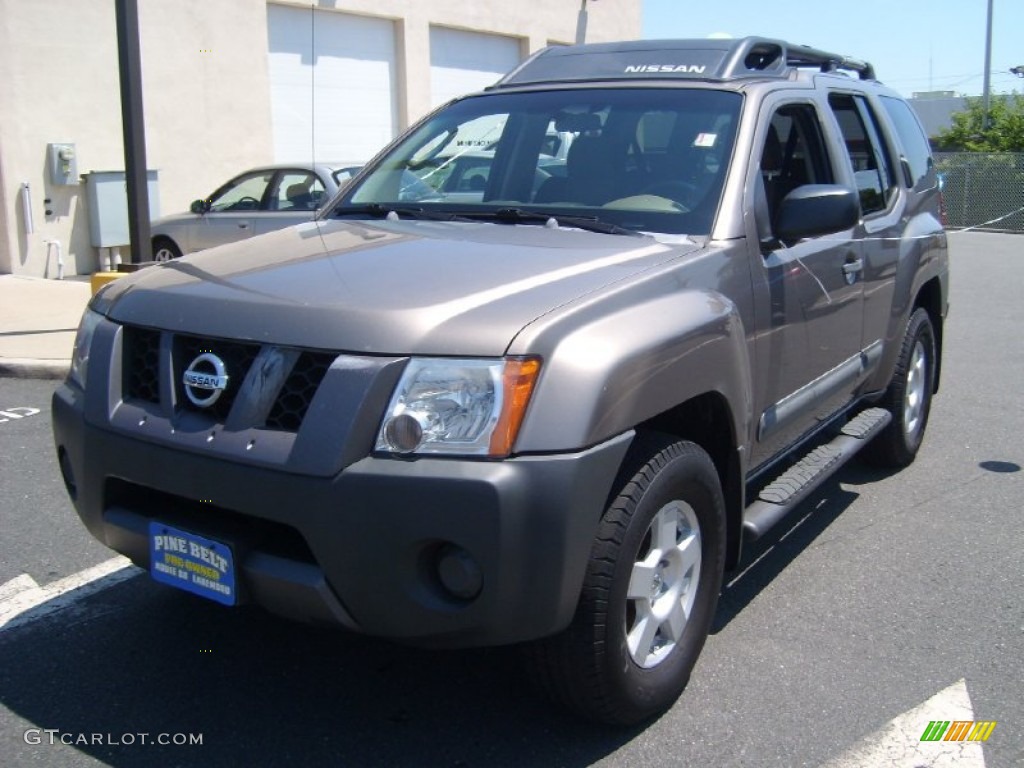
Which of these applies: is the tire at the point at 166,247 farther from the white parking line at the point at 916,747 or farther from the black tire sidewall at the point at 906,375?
the white parking line at the point at 916,747

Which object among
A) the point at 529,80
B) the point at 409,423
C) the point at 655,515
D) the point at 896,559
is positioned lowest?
the point at 896,559

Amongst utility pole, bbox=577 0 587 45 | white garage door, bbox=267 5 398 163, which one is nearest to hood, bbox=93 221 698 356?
white garage door, bbox=267 5 398 163

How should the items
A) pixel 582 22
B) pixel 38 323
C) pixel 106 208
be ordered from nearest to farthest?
1. pixel 38 323
2. pixel 106 208
3. pixel 582 22

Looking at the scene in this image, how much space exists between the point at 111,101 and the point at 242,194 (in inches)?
143

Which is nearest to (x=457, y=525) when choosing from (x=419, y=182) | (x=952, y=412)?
(x=419, y=182)

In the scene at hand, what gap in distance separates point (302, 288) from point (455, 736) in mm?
1359

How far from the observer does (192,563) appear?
2.98 m

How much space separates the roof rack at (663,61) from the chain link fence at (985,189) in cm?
1952

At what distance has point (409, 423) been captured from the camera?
267 centimetres

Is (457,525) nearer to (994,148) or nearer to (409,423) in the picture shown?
(409,423)

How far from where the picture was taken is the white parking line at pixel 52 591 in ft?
13.0

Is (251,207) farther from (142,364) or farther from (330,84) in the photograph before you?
(142,364)

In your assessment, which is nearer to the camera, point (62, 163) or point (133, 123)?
point (133, 123)

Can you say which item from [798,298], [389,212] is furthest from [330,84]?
[798,298]
